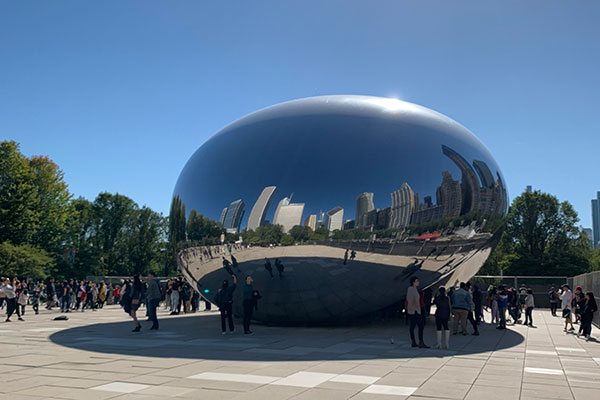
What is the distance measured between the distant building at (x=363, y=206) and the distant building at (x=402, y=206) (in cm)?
61

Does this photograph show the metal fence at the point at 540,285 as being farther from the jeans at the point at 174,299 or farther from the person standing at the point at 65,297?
the person standing at the point at 65,297

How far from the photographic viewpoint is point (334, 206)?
41.7 feet

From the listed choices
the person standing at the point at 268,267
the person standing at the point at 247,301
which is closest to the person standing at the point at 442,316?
the person standing at the point at 268,267

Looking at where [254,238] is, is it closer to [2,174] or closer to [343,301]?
[343,301]

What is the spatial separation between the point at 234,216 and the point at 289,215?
5.22 ft

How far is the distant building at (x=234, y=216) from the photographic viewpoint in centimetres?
1336

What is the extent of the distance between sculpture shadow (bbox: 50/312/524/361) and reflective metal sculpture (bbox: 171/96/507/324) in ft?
3.28

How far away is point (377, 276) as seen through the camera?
13.5 metres

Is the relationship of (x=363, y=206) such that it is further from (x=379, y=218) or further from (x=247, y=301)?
(x=247, y=301)

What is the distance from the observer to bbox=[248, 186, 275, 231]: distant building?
42.8ft

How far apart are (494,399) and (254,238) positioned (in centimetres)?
765

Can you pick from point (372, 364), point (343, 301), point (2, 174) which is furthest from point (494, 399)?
point (2, 174)

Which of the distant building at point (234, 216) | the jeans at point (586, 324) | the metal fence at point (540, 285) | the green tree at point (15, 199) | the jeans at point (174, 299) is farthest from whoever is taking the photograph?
the green tree at point (15, 199)

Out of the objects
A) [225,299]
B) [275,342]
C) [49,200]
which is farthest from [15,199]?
[275,342]
